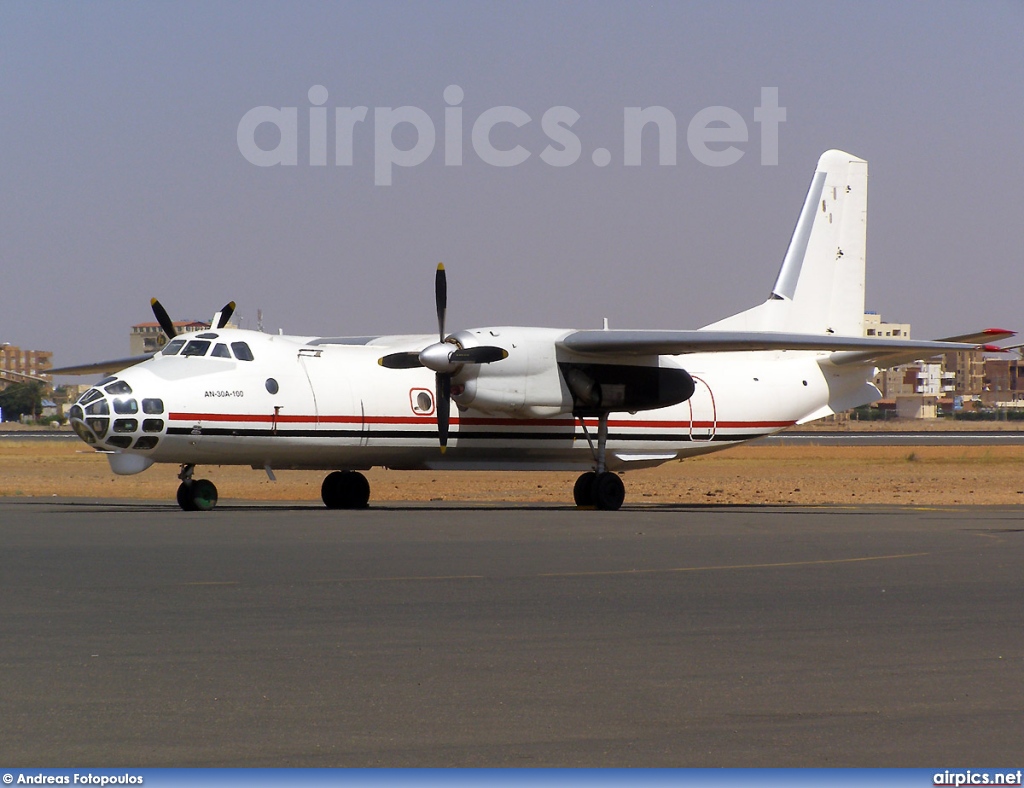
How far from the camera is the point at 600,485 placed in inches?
1024

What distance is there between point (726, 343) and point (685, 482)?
17613 millimetres

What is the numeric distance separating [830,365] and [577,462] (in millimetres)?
6608

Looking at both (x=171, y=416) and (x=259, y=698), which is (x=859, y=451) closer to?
(x=171, y=416)

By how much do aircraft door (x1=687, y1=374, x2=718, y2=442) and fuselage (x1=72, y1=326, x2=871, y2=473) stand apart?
0.09ft

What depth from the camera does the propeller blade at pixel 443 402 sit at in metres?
24.6

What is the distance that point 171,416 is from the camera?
22719mm

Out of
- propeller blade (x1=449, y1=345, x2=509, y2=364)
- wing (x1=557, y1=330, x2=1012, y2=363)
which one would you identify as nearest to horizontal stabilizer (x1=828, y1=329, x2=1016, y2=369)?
wing (x1=557, y1=330, x2=1012, y2=363)

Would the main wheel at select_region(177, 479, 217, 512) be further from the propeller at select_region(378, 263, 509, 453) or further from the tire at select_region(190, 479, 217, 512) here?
the propeller at select_region(378, 263, 509, 453)

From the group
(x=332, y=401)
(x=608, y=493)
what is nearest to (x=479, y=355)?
(x=332, y=401)

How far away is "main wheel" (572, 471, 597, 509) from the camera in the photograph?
26453mm

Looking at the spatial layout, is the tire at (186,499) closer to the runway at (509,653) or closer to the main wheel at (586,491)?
the runway at (509,653)

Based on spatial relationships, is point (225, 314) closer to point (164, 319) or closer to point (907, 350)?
point (164, 319)

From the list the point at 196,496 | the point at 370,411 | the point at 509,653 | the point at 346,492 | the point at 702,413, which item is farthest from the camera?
the point at 702,413

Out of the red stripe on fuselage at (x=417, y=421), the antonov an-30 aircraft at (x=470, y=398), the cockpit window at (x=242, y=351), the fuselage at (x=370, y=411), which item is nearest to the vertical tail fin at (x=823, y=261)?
the antonov an-30 aircraft at (x=470, y=398)
